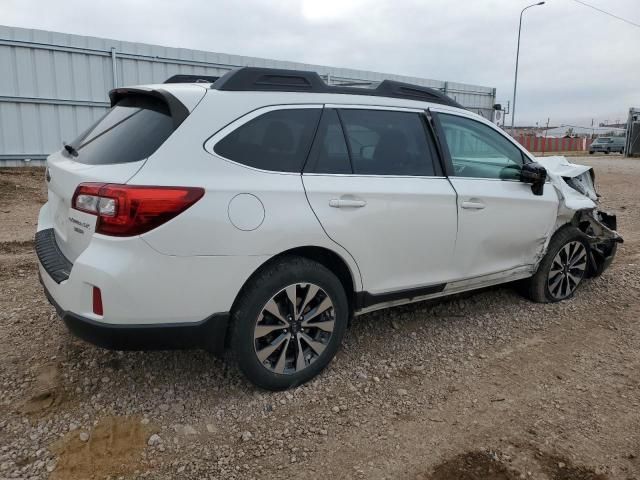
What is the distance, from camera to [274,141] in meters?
3.00

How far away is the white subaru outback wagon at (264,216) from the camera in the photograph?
2.58 meters

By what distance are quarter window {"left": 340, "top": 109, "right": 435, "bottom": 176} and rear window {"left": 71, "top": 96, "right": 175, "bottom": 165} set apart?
1.11 m

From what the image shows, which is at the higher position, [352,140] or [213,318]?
[352,140]

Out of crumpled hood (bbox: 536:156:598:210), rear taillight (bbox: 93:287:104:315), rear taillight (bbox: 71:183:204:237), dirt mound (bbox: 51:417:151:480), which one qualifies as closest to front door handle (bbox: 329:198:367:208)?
rear taillight (bbox: 71:183:204:237)

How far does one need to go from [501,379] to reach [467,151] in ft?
5.50

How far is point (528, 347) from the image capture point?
396 cm

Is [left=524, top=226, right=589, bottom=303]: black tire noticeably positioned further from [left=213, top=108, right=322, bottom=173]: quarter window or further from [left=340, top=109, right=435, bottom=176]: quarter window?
[left=213, top=108, right=322, bottom=173]: quarter window

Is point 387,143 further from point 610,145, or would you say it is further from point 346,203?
point 610,145

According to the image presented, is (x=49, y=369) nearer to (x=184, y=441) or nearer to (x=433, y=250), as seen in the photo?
(x=184, y=441)

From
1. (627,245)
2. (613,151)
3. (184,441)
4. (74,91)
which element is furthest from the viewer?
(613,151)

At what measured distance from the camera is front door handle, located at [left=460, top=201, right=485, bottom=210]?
3.70 m

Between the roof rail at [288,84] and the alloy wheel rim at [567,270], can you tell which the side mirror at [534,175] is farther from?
the roof rail at [288,84]

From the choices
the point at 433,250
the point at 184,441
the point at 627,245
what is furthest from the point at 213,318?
the point at 627,245

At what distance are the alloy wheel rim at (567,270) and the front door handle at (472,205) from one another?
1290mm
